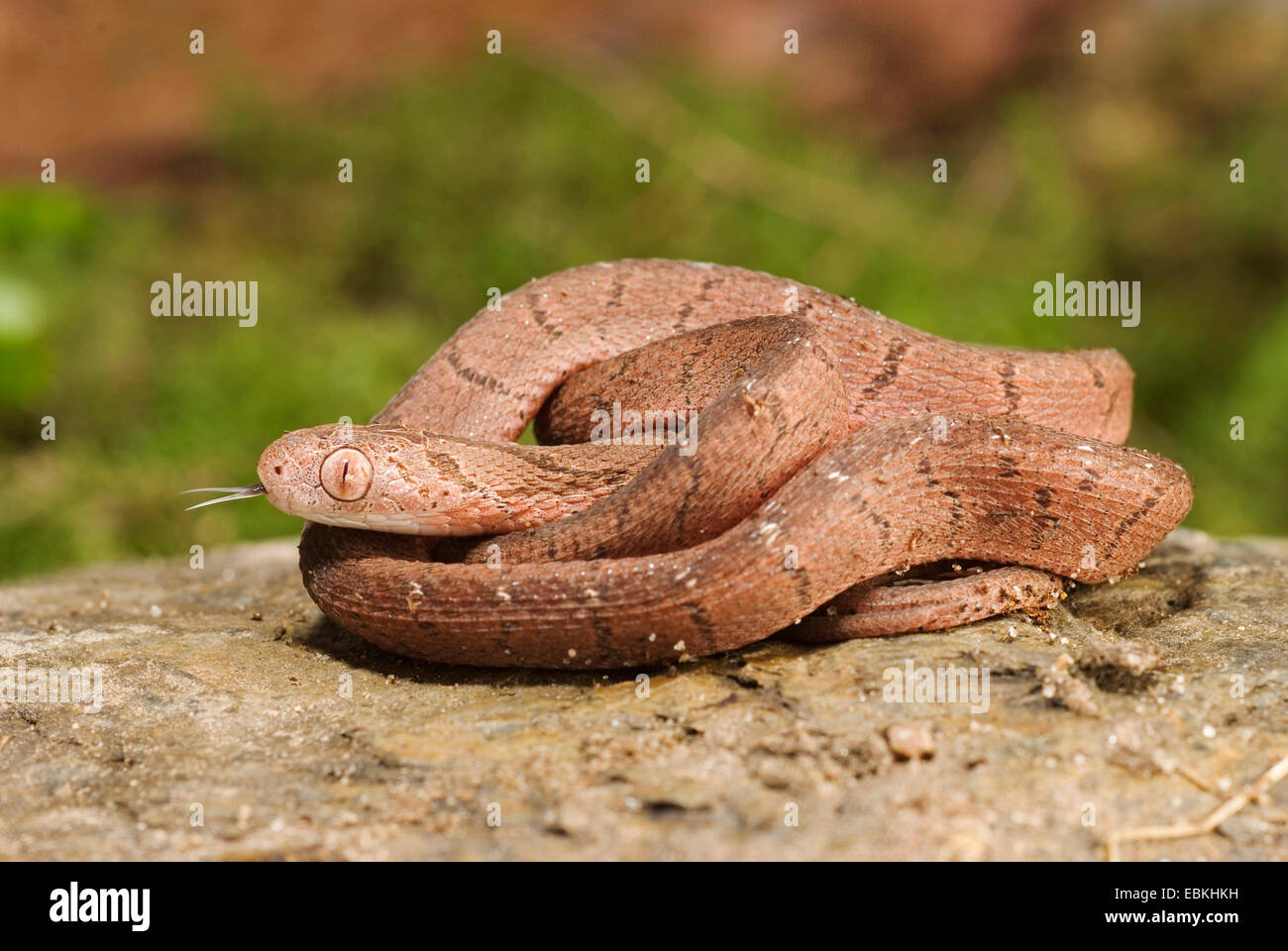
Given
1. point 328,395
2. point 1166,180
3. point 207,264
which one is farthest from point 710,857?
A: point 1166,180

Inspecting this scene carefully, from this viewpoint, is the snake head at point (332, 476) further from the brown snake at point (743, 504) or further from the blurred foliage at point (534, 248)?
the blurred foliage at point (534, 248)

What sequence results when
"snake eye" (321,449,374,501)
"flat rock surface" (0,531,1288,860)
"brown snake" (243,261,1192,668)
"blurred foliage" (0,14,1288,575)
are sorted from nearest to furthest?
1. "flat rock surface" (0,531,1288,860)
2. "brown snake" (243,261,1192,668)
3. "snake eye" (321,449,374,501)
4. "blurred foliage" (0,14,1288,575)

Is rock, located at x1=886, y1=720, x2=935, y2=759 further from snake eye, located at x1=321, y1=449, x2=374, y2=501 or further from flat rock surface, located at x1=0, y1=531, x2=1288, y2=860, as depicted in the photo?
snake eye, located at x1=321, y1=449, x2=374, y2=501

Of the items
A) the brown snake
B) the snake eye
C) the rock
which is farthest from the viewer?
the snake eye

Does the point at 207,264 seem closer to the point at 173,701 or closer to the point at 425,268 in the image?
the point at 425,268

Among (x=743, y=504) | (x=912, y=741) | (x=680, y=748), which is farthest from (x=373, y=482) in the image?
(x=912, y=741)

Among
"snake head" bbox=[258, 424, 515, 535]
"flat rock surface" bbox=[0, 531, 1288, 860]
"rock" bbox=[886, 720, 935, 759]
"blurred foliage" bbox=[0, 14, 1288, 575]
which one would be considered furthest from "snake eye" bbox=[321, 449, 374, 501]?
"blurred foliage" bbox=[0, 14, 1288, 575]

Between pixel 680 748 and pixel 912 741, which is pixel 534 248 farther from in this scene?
pixel 912 741
